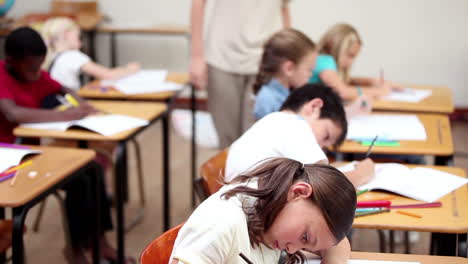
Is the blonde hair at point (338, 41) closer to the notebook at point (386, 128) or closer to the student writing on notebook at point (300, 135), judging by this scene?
the notebook at point (386, 128)

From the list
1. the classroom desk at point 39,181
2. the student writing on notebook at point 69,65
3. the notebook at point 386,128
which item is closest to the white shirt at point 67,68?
the student writing on notebook at point 69,65

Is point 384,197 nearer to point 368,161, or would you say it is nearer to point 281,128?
point 368,161

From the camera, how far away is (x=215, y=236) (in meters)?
1.14

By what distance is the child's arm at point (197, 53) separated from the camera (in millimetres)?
2848

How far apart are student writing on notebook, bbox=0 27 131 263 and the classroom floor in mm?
217

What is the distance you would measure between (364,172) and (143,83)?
1.68 m

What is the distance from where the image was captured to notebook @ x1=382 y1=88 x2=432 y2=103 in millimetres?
2970

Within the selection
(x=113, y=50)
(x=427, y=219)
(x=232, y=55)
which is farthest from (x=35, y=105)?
(x=113, y=50)

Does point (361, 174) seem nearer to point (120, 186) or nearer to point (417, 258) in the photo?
point (417, 258)

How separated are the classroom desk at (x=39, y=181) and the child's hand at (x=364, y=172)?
91 cm

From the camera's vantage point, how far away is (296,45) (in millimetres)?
2406

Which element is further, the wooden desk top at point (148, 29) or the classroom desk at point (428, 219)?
the wooden desk top at point (148, 29)

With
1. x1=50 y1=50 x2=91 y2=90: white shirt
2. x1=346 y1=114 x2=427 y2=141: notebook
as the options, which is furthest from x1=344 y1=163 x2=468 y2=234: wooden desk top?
x1=50 y1=50 x2=91 y2=90: white shirt

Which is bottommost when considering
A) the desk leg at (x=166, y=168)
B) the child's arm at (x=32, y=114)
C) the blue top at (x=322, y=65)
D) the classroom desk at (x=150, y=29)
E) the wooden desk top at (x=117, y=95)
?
the desk leg at (x=166, y=168)
